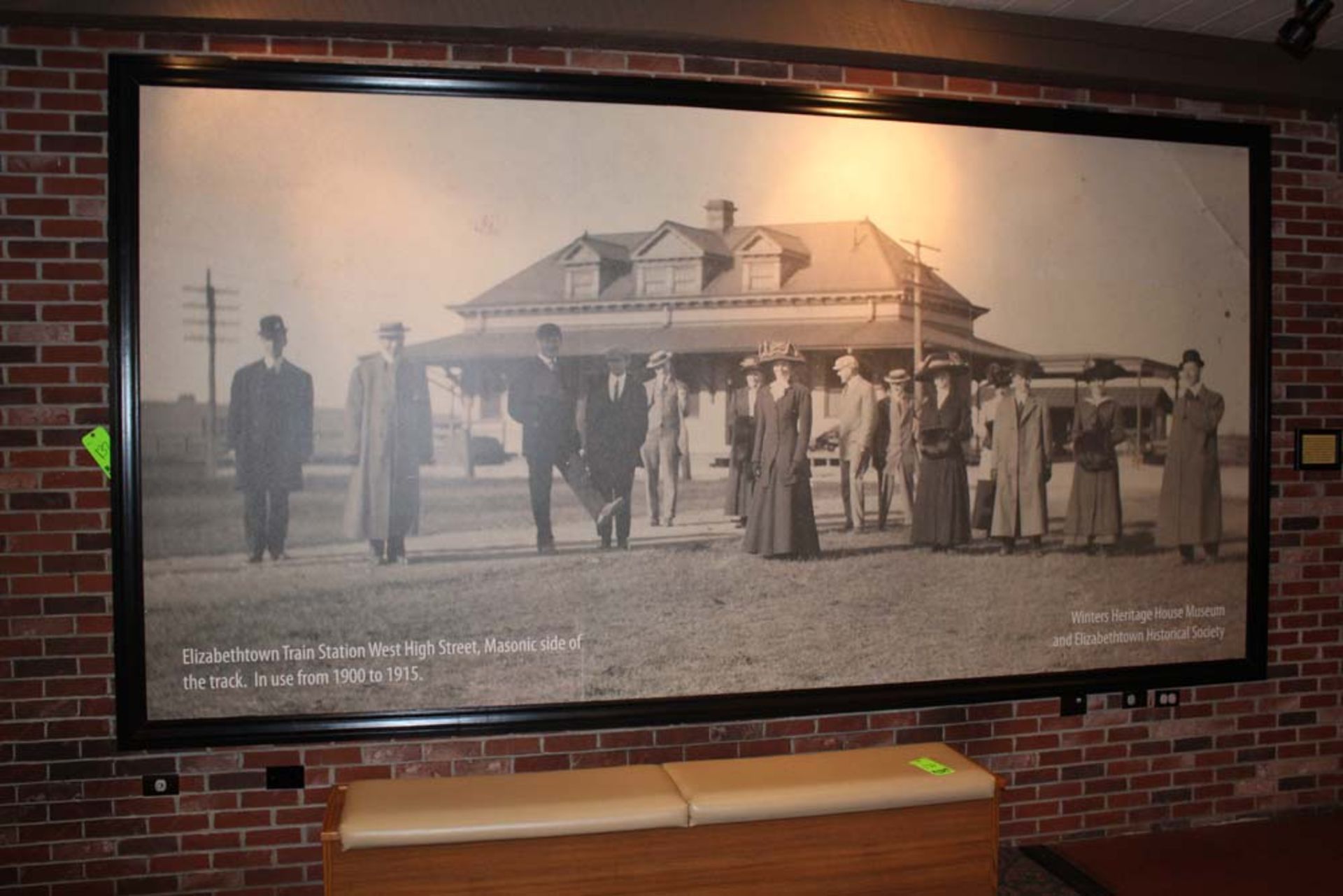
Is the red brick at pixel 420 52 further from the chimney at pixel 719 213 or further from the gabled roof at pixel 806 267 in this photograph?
the chimney at pixel 719 213

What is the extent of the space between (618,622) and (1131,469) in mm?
1979

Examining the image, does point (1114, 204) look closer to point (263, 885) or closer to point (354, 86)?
point (354, 86)

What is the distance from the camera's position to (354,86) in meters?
2.91

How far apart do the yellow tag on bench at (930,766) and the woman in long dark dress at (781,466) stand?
2.38 feet

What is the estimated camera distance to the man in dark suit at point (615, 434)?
309cm

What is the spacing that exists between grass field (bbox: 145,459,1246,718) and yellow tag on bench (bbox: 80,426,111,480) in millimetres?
179

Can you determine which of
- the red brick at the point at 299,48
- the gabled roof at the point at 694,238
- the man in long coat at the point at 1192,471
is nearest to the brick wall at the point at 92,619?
the red brick at the point at 299,48

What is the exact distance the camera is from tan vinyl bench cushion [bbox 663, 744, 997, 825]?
2625mm

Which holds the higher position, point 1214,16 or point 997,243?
point 1214,16

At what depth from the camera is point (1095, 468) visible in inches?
136

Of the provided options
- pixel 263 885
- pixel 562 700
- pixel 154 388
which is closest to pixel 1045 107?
pixel 562 700

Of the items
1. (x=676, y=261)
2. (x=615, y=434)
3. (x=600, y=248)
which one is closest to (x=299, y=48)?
(x=600, y=248)

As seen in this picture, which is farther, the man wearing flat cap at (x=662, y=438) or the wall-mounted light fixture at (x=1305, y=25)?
the man wearing flat cap at (x=662, y=438)

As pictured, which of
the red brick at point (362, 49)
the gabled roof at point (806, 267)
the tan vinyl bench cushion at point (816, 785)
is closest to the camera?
the tan vinyl bench cushion at point (816, 785)
